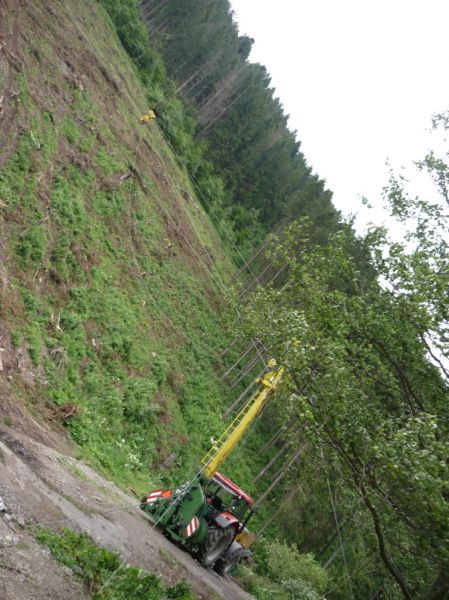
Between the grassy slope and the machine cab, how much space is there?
2.93 meters

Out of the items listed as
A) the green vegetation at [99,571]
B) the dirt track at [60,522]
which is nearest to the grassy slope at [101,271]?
the dirt track at [60,522]

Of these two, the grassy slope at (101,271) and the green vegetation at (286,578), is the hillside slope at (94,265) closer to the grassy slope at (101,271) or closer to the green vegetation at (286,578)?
the grassy slope at (101,271)

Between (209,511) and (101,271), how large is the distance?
9.89 metres

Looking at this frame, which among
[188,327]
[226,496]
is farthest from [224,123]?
[226,496]


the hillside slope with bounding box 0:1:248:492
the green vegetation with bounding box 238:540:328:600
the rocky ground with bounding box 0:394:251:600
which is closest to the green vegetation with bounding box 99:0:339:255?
the hillside slope with bounding box 0:1:248:492

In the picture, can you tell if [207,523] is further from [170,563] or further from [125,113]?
[125,113]

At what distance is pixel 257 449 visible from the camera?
1209 inches

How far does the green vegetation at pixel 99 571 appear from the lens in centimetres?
761

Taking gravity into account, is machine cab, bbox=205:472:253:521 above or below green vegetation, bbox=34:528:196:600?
above

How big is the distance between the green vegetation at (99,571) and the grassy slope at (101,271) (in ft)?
21.8

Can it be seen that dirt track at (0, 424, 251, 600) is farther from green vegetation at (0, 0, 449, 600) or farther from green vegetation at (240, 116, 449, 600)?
green vegetation at (240, 116, 449, 600)

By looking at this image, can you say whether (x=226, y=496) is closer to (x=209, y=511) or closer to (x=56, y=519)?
(x=209, y=511)

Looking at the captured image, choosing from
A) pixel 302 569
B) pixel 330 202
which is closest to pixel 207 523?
pixel 302 569

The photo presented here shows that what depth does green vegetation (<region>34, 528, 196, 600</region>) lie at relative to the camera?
761cm
